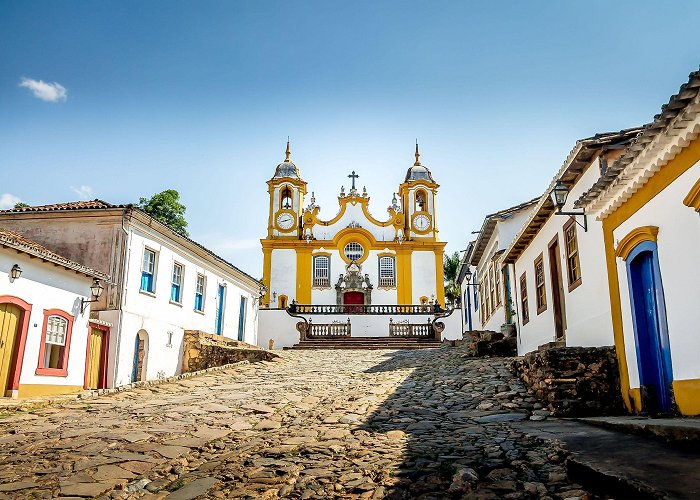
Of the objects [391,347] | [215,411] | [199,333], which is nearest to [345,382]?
[215,411]

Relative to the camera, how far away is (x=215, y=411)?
9.90m

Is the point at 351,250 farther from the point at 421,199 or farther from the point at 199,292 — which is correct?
the point at 199,292

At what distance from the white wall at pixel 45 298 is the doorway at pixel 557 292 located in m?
11.1

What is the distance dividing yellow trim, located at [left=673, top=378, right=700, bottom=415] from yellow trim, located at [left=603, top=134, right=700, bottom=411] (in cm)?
100

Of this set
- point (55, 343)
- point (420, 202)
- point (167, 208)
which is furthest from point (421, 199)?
point (55, 343)

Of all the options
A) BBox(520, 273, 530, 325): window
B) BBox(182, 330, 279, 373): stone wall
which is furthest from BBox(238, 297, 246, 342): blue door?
BBox(520, 273, 530, 325): window

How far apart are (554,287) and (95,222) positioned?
489 inches

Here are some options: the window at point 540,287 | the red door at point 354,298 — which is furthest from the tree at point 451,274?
the window at point 540,287

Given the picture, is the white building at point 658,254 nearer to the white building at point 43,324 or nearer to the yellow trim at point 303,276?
the white building at point 43,324

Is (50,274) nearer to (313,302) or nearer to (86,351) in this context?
(86,351)

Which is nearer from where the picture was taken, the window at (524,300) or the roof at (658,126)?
the roof at (658,126)

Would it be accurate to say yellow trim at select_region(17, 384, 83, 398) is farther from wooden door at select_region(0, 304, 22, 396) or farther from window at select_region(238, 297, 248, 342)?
window at select_region(238, 297, 248, 342)

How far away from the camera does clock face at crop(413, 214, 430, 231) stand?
133 ft

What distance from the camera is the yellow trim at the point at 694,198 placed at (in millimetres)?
6180
